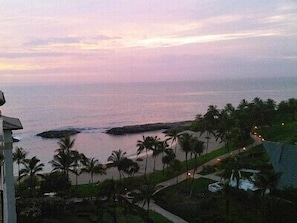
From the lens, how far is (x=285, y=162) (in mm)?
26719

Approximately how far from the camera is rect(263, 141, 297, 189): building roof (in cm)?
2545

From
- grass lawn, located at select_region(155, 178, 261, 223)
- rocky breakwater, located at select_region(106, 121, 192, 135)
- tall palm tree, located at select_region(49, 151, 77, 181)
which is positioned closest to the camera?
grass lawn, located at select_region(155, 178, 261, 223)

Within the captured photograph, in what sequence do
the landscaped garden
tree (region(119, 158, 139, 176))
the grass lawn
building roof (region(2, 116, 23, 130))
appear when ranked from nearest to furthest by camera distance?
1. building roof (region(2, 116, 23, 130))
2. the landscaped garden
3. the grass lawn
4. tree (region(119, 158, 139, 176))

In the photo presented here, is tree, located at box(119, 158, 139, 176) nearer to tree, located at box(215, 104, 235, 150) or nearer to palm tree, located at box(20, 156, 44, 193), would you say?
palm tree, located at box(20, 156, 44, 193)

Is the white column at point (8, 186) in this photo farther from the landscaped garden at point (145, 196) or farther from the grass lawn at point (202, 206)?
the grass lawn at point (202, 206)

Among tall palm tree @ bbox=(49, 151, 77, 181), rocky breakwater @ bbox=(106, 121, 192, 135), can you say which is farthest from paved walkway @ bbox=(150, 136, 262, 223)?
rocky breakwater @ bbox=(106, 121, 192, 135)

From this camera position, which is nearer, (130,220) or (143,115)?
(130,220)

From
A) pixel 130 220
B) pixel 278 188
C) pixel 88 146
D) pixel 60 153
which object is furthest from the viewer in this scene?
pixel 88 146

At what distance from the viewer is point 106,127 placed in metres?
77.2

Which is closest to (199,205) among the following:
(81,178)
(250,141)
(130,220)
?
(130,220)

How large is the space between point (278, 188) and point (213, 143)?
25.8 m

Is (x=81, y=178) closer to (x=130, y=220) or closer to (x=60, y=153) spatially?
(x=60, y=153)

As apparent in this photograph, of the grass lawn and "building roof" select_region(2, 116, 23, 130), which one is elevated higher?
"building roof" select_region(2, 116, 23, 130)

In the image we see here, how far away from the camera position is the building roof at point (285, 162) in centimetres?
2545
